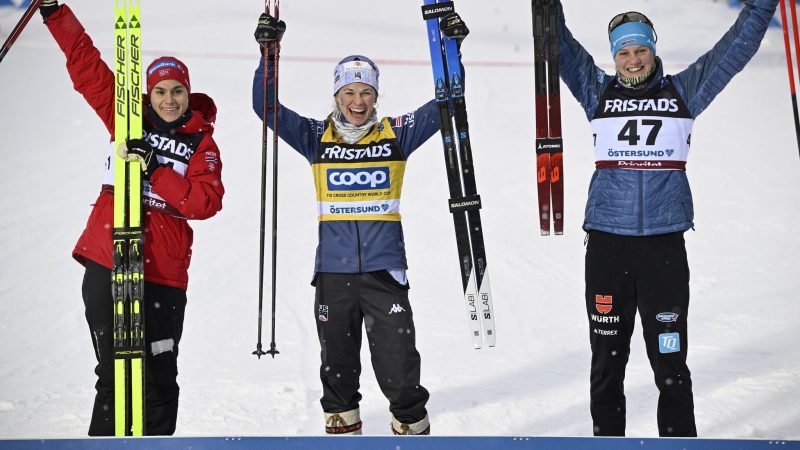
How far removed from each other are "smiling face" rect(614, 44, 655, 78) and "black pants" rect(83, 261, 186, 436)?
6.05ft

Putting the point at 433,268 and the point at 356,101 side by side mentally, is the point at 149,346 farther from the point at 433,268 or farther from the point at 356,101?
the point at 433,268

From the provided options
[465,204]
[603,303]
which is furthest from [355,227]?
[603,303]

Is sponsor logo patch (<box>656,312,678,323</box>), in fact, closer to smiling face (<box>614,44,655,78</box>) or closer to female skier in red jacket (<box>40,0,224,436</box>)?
smiling face (<box>614,44,655,78</box>)

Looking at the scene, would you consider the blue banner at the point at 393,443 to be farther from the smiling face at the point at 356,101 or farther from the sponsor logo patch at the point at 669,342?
the smiling face at the point at 356,101

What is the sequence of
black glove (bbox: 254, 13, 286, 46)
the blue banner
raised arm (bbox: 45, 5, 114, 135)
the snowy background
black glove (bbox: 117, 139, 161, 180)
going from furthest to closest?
the snowy background, black glove (bbox: 254, 13, 286, 46), raised arm (bbox: 45, 5, 114, 135), black glove (bbox: 117, 139, 161, 180), the blue banner

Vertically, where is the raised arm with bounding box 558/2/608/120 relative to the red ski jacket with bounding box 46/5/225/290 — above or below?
above

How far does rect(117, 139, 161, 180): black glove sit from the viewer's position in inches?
121

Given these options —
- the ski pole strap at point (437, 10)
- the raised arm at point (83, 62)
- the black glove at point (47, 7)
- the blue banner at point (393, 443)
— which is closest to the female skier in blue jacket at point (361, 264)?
the ski pole strap at point (437, 10)

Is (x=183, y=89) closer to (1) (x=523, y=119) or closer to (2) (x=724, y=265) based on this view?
(2) (x=724, y=265)

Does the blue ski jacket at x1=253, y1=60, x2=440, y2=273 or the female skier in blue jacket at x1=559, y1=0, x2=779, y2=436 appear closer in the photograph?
the female skier in blue jacket at x1=559, y1=0, x2=779, y2=436

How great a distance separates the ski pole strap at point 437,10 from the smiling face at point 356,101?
1.42ft

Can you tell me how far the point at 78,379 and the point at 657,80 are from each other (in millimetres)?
3391

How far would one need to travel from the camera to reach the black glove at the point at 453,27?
3412 mm

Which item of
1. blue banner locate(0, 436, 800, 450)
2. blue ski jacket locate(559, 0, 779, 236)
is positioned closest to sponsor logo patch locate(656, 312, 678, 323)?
blue ski jacket locate(559, 0, 779, 236)
